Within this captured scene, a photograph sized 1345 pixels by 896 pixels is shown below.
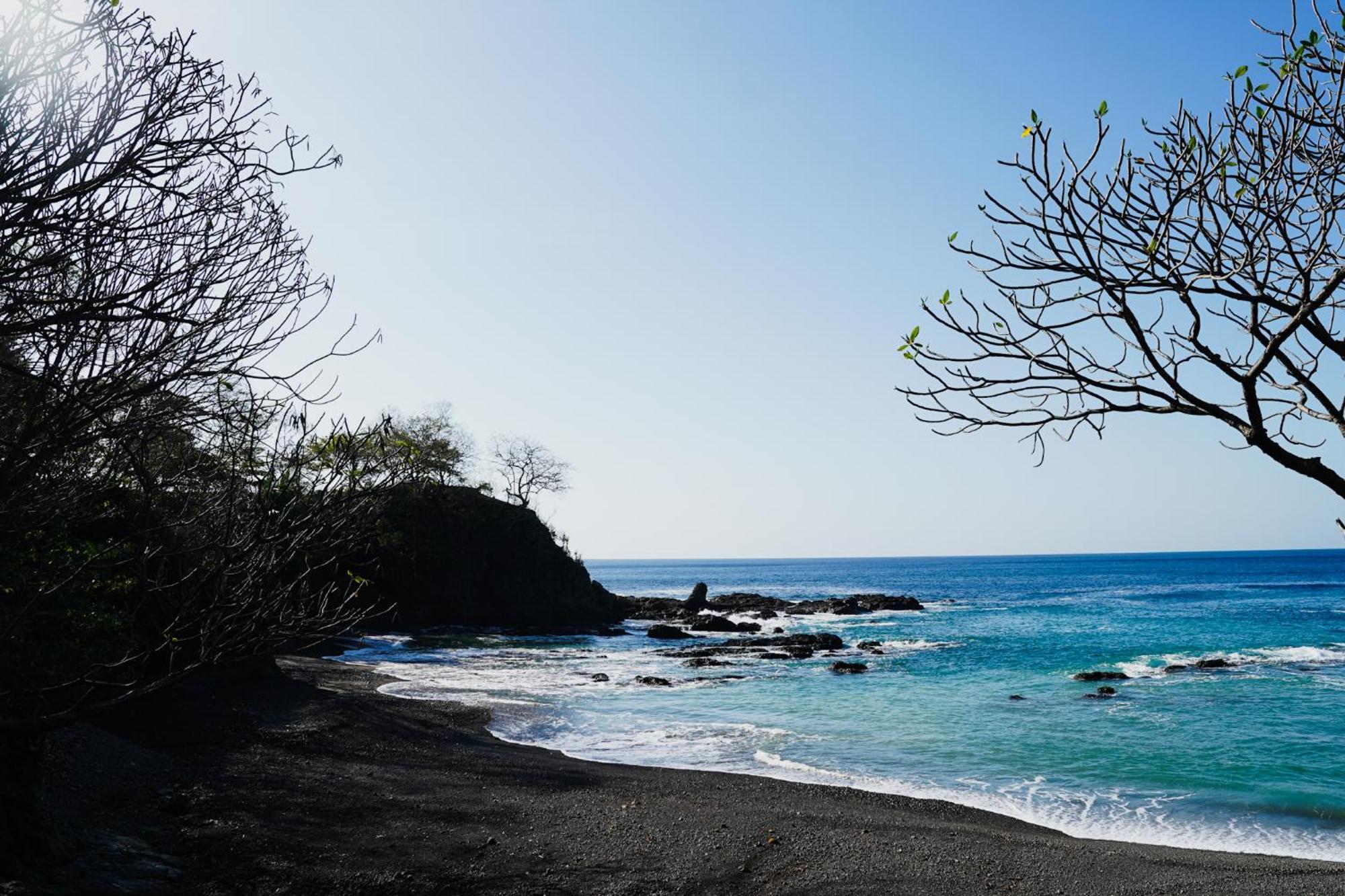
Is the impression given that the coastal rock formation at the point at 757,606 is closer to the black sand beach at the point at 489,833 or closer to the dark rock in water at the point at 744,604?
the dark rock in water at the point at 744,604

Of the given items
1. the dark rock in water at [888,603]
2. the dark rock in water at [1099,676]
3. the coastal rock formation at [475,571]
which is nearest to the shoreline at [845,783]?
the dark rock in water at [1099,676]

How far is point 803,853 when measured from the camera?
9797mm

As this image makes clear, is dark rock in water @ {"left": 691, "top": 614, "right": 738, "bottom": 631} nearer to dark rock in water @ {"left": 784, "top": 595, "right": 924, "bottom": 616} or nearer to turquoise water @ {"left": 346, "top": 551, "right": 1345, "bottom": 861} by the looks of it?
turquoise water @ {"left": 346, "top": 551, "right": 1345, "bottom": 861}

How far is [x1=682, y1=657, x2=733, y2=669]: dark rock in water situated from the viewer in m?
32.4

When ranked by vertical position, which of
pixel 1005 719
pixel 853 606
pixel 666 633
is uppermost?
pixel 1005 719

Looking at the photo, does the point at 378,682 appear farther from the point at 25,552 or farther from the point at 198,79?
the point at 198,79

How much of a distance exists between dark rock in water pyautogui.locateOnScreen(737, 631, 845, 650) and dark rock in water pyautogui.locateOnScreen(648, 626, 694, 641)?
14.0ft

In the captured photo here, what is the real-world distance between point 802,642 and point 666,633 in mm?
7891

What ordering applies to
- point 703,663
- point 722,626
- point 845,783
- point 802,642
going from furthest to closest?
point 722,626, point 802,642, point 703,663, point 845,783

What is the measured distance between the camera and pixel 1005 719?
21.3 m

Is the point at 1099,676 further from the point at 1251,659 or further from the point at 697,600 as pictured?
the point at 697,600

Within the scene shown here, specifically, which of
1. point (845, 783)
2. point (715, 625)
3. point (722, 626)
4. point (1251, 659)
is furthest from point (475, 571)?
point (1251, 659)

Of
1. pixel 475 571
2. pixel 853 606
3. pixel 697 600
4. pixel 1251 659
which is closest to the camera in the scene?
pixel 1251 659

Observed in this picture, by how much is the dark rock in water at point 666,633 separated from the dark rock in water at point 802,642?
4.26m
